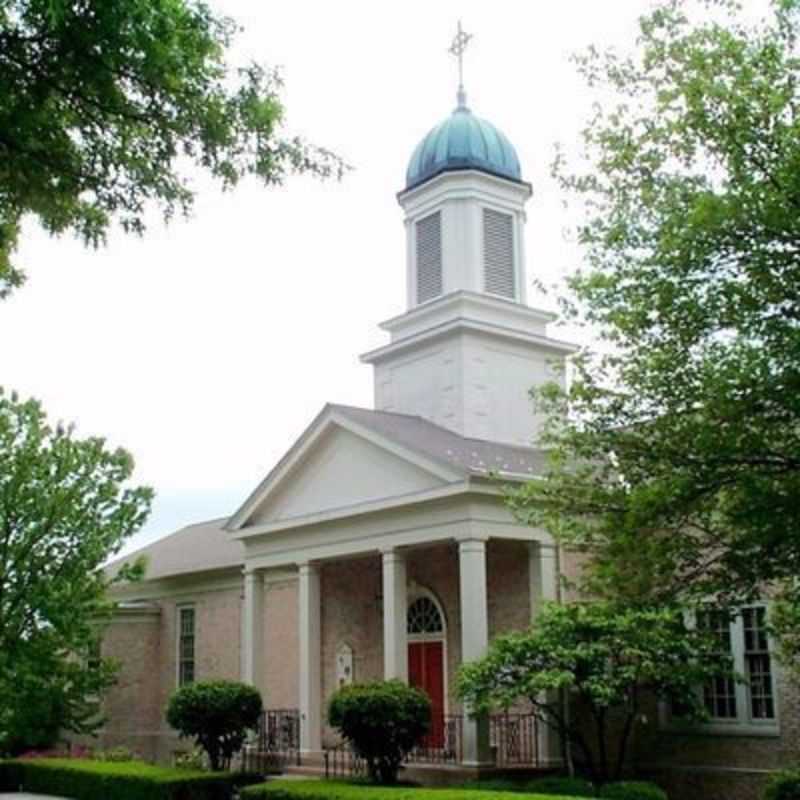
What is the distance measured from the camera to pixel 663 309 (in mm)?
11203

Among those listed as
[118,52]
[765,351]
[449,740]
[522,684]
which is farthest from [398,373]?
[118,52]

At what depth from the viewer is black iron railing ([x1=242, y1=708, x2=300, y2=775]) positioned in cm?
2403

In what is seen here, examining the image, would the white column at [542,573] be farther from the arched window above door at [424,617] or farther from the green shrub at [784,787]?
the green shrub at [784,787]

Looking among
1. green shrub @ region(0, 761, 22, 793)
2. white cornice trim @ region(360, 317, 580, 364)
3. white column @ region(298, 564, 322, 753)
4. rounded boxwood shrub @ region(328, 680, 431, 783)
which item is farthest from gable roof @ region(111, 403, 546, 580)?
green shrub @ region(0, 761, 22, 793)

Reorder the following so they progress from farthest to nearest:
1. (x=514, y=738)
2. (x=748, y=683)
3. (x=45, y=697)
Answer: (x=45, y=697)
(x=514, y=738)
(x=748, y=683)

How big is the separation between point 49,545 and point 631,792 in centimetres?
1210

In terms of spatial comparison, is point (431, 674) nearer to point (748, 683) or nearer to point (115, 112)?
point (748, 683)

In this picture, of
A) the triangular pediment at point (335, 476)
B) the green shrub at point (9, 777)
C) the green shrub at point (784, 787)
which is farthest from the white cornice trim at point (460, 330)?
the green shrub at point (9, 777)

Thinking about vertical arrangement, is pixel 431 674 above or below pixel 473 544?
below

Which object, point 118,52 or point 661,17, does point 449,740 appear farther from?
point 118,52

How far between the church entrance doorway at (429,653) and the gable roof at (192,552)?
17.7 ft

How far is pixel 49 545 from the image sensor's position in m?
23.1

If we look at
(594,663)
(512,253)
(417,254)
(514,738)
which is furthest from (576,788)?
(417,254)

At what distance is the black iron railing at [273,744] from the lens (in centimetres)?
2403
